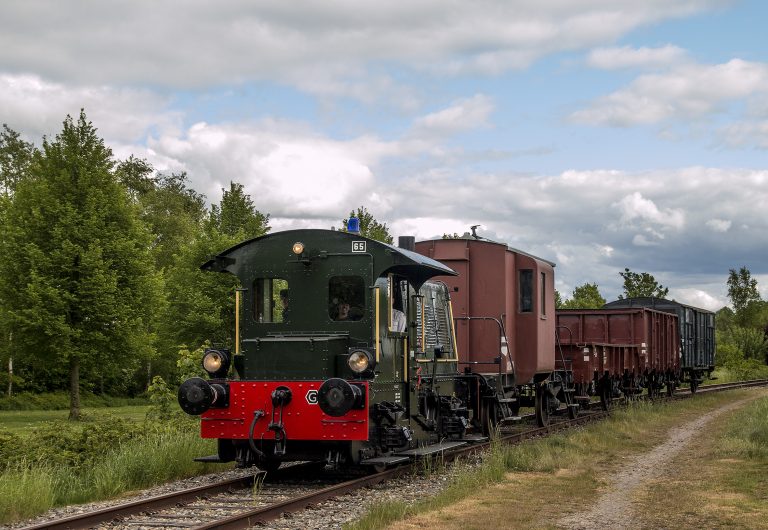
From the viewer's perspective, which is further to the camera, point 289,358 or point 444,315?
point 444,315

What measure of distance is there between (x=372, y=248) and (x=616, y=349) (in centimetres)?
1424

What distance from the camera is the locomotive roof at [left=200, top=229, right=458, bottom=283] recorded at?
1144cm

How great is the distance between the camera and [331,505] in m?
10.0

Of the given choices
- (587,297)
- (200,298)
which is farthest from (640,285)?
(200,298)

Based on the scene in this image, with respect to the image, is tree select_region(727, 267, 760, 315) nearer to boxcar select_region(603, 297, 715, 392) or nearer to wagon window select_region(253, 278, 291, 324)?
boxcar select_region(603, 297, 715, 392)

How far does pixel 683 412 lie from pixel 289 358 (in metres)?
16.2

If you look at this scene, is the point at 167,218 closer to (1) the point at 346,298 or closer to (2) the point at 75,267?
(2) the point at 75,267

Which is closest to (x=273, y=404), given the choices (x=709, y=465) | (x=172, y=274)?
(x=709, y=465)

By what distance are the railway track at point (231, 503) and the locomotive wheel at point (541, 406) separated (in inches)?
245

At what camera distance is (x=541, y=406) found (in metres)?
19.2

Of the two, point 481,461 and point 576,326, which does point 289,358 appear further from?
point 576,326

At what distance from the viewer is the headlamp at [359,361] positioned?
10.8 m

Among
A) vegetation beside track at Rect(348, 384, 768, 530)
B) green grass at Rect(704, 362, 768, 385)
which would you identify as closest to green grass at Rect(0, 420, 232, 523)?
vegetation beside track at Rect(348, 384, 768, 530)

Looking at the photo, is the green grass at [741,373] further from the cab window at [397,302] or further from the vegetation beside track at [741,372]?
the cab window at [397,302]
